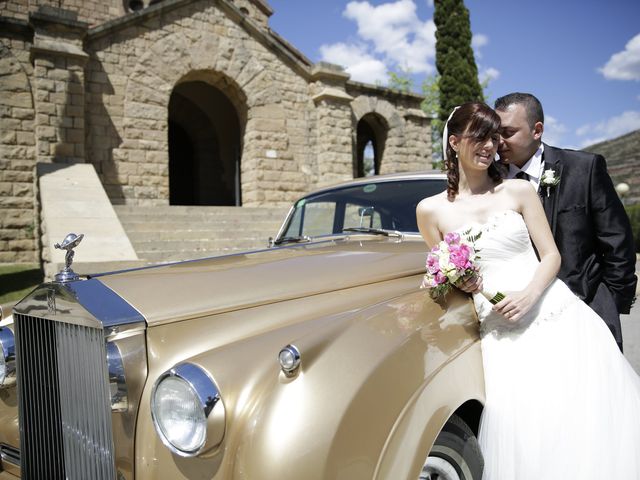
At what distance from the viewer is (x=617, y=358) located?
6.89 feet

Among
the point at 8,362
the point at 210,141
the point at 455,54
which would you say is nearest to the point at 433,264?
the point at 8,362

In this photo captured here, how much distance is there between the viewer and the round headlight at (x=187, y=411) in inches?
56.2

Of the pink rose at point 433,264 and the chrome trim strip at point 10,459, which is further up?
the pink rose at point 433,264

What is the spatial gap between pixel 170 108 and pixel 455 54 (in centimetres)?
1023

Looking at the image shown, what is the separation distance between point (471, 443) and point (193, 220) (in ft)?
29.5

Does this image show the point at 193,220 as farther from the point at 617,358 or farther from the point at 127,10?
the point at 127,10

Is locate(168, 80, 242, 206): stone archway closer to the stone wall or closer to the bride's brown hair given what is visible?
the stone wall

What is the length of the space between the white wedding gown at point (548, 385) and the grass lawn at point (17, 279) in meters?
6.50

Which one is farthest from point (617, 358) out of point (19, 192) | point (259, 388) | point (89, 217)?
point (19, 192)

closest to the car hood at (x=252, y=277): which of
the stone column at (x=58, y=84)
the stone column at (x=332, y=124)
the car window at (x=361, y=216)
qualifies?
the car window at (x=361, y=216)

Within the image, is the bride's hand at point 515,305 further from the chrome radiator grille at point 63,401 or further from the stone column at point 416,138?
the stone column at point 416,138

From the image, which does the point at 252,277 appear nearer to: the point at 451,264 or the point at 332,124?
the point at 451,264

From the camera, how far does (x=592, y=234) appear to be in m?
2.34

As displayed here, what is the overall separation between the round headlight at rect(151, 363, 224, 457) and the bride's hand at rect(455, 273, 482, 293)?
1150 mm
